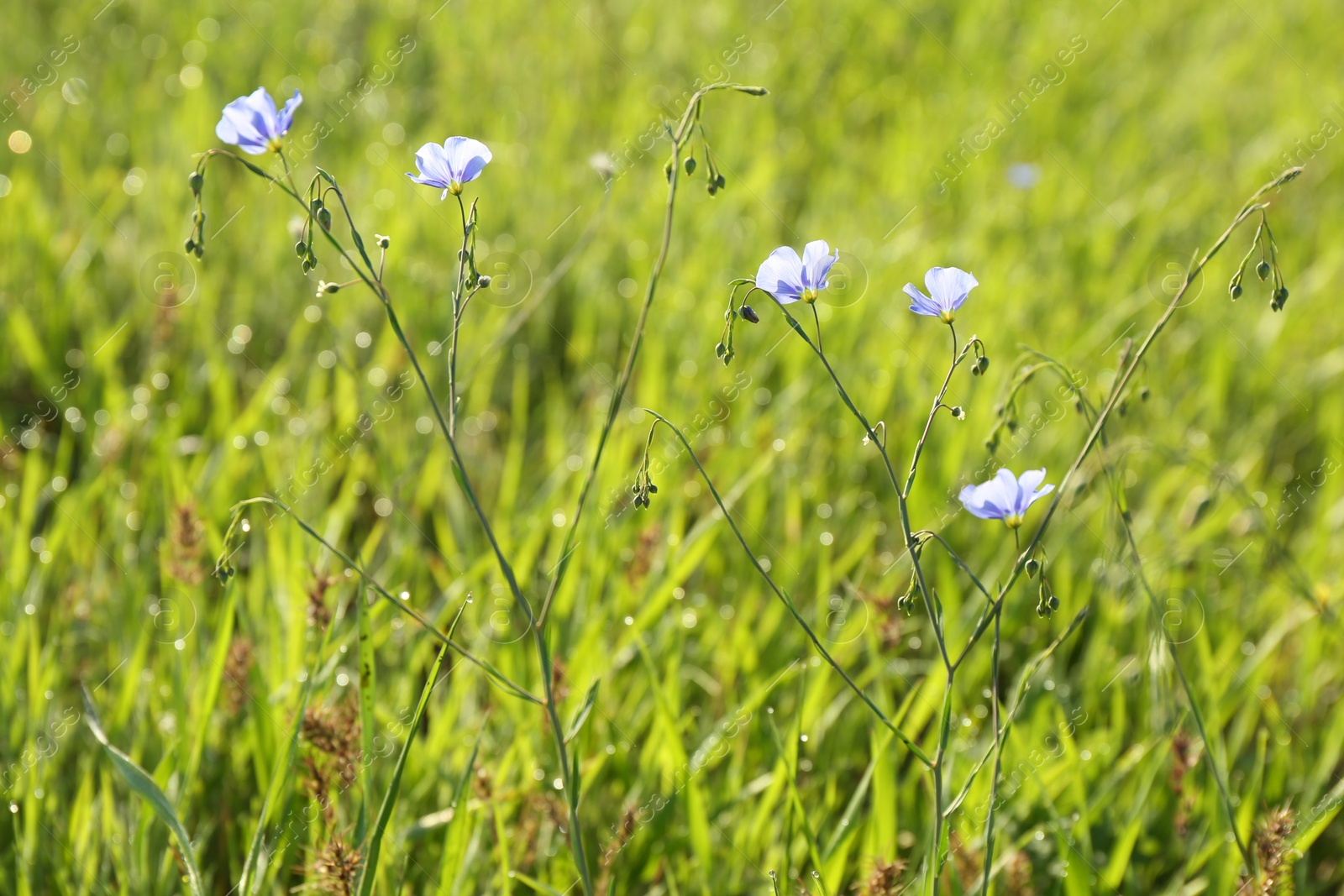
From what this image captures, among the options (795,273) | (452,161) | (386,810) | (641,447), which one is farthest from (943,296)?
(641,447)

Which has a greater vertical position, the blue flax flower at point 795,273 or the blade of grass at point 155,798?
the blue flax flower at point 795,273

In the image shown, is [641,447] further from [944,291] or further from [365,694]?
[944,291]

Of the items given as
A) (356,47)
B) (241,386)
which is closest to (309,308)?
(241,386)

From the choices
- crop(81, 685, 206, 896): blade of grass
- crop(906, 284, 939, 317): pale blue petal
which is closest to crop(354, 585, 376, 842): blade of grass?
crop(81, 685, 206, 896): blade of grass

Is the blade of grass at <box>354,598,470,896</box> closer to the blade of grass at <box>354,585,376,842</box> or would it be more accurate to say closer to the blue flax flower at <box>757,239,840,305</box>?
the blade of grass at <box>354,585,376,842</box>

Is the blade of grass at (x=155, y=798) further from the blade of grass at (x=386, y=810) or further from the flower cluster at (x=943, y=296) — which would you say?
the flower cluster at (x=943, y=296)

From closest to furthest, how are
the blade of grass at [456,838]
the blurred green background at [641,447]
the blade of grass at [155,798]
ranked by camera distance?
the blade of grass at [155,798]
the blade of grass at [456,838]
the blurred green background at [641,447]

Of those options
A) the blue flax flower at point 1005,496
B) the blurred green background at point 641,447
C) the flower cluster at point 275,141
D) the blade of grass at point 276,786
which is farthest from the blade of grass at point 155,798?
the blue flax flower at point 1005,496
